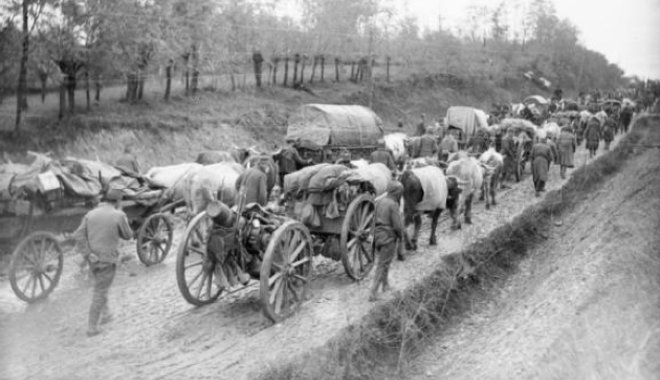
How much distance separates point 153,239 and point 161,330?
2902 millimetres

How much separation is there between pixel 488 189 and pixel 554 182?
419cm

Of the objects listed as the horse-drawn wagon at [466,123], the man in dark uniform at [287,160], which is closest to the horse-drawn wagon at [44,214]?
the man in dark uniform at [287,160]

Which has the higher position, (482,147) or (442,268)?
(482,147)

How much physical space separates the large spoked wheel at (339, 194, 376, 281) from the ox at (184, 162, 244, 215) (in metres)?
2.46

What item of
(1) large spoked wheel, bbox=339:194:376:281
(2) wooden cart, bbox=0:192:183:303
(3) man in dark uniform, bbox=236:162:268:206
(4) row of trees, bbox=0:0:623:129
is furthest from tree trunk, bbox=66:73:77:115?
(1) large spoked wheel, bbox=339:194:376:281

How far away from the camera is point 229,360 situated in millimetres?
6301

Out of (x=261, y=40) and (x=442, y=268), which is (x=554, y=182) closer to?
(x=442, y=268)

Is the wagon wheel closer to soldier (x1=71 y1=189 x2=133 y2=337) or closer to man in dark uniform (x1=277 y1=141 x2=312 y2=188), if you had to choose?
man in dark uniform (x1=277 y1=141 x2=312 y2=188)

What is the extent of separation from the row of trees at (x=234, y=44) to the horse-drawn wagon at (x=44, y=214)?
25.9 feet

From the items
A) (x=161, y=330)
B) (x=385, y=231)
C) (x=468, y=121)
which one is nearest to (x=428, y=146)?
(x=468, y=121)

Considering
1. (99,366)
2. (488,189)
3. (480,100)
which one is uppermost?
(480,100)

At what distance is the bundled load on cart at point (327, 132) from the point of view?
1561 centimetres

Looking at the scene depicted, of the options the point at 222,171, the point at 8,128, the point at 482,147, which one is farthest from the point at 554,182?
the point at 8,128

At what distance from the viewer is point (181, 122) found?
21359mm
